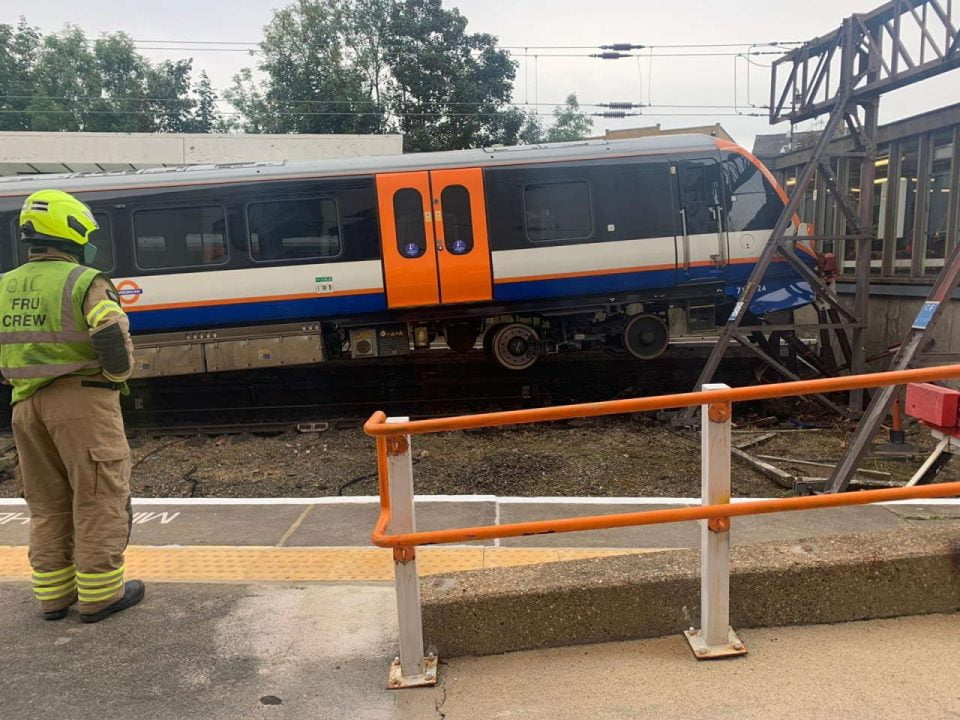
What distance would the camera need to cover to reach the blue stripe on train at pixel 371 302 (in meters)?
8.68

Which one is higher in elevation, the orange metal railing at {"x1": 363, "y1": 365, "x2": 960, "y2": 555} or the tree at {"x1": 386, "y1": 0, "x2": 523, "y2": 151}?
A: the tree at {"x1": 386, "y1": 0, "x2": 523, "y2": 151}

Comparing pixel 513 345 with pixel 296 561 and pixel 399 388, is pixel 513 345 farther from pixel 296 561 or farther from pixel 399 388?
pixel 296 561

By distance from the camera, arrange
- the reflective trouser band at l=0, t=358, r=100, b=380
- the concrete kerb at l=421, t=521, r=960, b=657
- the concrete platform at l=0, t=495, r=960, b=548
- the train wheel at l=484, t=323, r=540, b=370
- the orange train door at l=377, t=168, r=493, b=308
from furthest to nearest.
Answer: the train wheel at l=484, t=323, r=540, b=370 → the orange train door at l=377, t=168, r=493, b=308 → the concrete platform at l=0, t=495, r=960, b=548 → the reflective trouser band at l=0, t=358, r=100, b=380 → the concrete kerb at l=421, t=521, r=960, b=657

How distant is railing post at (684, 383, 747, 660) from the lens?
8.36ft

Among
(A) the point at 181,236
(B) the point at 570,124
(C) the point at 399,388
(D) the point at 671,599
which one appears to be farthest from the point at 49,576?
(B) the point at 570,124

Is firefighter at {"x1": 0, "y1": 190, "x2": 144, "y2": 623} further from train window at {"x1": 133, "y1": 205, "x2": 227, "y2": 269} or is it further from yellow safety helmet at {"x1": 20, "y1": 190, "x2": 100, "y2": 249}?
train window at {"x1": 133, "y1": 205, "x2": 227, "y2": 269}

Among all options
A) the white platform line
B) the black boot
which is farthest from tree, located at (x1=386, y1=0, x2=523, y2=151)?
the black boot

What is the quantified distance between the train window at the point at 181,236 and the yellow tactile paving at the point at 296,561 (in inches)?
211

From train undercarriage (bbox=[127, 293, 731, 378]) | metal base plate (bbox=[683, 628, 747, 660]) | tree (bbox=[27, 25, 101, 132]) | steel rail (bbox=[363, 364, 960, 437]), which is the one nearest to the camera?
steel rail (bbox=[363, 364, 960, 437])

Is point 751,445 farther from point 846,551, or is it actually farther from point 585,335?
point 846,551

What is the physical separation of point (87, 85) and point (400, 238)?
1075 inches

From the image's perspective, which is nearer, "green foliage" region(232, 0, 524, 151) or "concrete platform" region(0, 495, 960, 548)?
"concrete platform" region(0, 495, 960, 548)

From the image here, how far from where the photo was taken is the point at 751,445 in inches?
279

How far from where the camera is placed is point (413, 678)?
8.52 ft
